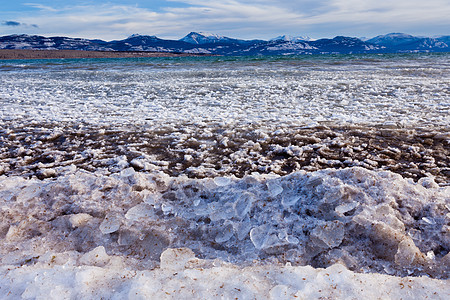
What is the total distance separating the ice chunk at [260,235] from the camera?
2.07 meters

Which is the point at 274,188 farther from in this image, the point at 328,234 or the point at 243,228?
the point at 328,234

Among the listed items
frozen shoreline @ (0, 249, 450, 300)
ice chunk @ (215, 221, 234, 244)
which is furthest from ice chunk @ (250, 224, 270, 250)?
frozen shoreline @ (0, 249, 450, 300)

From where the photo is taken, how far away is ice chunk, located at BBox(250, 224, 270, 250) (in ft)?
6.81

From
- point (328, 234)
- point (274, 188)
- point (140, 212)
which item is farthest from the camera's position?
point (274, 188)

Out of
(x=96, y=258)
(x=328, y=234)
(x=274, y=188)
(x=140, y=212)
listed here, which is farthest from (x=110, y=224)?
(x=328, y=234)

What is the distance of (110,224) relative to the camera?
2.29m

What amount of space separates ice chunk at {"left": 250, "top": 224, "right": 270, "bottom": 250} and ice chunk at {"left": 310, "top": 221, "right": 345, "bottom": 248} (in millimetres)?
324

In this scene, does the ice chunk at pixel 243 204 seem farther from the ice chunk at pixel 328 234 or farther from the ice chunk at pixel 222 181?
the ice chunk at pixel 328 234

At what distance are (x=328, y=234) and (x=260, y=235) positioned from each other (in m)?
0.48

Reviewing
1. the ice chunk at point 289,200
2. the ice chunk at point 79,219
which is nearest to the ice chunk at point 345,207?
the ice chunk at point 289,200

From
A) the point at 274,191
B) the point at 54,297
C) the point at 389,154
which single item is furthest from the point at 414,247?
the point at 389,154

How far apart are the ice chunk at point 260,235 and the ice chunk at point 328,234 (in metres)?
0.32

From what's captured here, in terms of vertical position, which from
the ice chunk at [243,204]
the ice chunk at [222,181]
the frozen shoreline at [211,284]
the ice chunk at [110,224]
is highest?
the ice chunk at [222,181]

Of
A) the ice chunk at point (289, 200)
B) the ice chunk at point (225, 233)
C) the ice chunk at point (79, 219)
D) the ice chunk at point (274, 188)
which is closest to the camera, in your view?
the ice chunk at point (225, 233)
